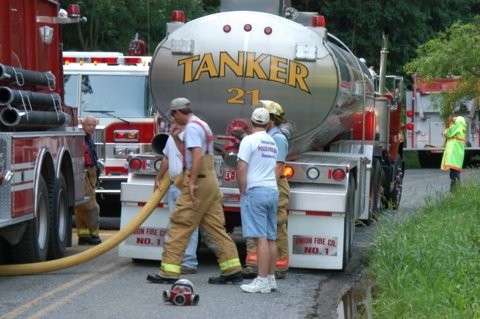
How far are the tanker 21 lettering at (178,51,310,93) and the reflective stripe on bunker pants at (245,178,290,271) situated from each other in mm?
1120

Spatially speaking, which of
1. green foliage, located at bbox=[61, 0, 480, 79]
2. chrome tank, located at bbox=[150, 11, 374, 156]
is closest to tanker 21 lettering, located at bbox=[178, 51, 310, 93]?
chrome tank, located at bbox=[150, 11, 374, 156]

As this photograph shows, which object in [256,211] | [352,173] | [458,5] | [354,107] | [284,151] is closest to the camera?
[256,211]

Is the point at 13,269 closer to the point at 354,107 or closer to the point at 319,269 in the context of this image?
the point at 319,269

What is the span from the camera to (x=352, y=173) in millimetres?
13867

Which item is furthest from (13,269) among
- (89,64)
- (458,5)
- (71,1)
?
(458,5)

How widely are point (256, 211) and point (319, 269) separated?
2.03 m

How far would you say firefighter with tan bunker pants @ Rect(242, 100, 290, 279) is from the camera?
1191cm

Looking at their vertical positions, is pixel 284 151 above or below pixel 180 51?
below

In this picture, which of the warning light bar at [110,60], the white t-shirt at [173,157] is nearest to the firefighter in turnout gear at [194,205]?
the white t-shirt at [173,157]

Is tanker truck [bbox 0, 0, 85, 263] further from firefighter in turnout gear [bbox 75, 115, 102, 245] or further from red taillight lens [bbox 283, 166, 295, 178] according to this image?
red taillight lens [bbox 283, 166, 295, 178]

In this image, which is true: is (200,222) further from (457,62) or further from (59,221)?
(457,62)

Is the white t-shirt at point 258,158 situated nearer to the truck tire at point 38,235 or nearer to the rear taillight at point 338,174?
the rear taillight at point 338,174

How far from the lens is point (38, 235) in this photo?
12.6 metres

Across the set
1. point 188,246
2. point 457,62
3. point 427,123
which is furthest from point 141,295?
point 427,123
